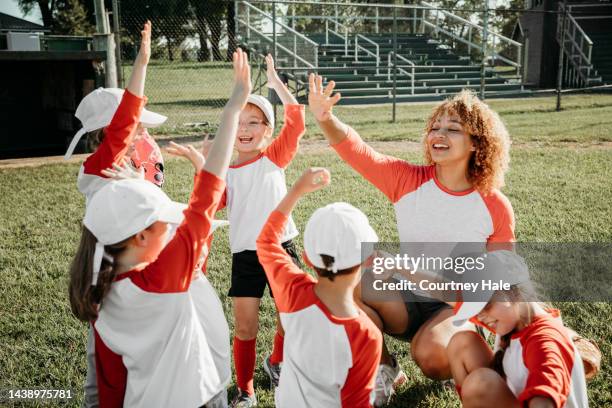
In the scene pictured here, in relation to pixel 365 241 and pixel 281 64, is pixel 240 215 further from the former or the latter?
pixel 281 64

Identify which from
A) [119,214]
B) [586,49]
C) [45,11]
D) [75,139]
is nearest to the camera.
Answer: [119,214]

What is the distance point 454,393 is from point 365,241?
1.42m

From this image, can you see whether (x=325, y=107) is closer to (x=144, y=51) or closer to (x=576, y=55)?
(x=144, y=51)

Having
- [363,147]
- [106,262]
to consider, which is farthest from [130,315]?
[363,147]

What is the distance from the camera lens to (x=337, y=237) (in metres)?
1.76

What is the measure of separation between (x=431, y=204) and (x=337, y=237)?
3.79 ft

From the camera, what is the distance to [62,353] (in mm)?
3172

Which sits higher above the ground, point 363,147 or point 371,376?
point 363,147

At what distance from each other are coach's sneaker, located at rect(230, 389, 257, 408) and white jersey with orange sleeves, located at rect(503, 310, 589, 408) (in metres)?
1.25

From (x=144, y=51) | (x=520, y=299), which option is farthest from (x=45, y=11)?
(x=520, y=299)

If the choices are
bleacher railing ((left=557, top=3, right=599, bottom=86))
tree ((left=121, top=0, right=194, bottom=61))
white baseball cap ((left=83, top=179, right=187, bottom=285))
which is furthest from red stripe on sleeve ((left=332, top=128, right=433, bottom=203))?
tree ((left=121, top=0, right=194, bottom=61))

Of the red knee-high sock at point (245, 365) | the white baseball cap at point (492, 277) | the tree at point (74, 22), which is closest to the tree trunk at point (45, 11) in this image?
the tree at point (74, 22)

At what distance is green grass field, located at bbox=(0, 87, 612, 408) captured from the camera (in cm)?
303

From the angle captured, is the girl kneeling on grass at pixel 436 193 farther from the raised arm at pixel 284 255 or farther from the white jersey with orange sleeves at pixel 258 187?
the raised arm at pixel 284 255
